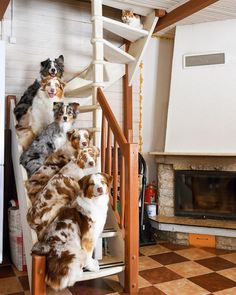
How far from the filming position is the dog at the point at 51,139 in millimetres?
2496

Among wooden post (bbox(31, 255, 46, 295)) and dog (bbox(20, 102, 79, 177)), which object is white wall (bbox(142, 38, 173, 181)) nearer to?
dog (bbox(20, 102, 79, 177))

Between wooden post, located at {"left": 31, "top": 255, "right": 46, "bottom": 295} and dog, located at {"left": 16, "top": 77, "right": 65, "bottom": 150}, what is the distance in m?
1.02

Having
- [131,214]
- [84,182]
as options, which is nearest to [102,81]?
[84,182]

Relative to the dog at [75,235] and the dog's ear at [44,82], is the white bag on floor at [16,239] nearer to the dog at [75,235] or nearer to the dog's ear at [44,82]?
the dog at [75,235]

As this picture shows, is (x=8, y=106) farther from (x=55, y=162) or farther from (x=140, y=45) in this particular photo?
(x=140, y=45)

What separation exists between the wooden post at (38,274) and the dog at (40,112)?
1025 mm

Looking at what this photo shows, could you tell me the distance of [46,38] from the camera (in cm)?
346

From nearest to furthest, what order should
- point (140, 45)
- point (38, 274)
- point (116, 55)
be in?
point (38, 274)
point (116, 55)
point (140, 45)

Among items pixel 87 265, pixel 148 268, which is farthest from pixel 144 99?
pixel 87 265

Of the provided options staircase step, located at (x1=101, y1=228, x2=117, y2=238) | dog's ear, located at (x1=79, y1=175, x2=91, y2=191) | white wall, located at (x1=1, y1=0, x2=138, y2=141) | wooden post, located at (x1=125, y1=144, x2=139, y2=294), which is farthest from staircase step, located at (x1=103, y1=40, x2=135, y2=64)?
staircase step, located at (x1=101, y1=228, x2=117, y2=238)

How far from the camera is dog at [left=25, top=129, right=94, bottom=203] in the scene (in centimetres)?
238

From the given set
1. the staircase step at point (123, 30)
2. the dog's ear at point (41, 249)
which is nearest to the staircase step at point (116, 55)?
the staircase step at point (123, 30)

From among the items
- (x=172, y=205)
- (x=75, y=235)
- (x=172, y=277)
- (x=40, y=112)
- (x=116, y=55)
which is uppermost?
(x=116, y=55)

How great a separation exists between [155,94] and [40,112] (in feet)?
5.82
